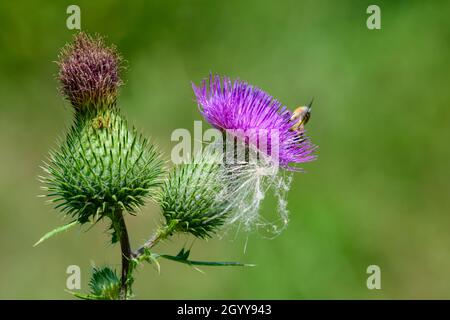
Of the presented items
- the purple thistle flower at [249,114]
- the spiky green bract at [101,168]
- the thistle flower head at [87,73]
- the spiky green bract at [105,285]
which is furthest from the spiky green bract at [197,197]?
the thistle flower head at [87,73]

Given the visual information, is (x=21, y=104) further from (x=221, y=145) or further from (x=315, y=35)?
(x=221, y=145)

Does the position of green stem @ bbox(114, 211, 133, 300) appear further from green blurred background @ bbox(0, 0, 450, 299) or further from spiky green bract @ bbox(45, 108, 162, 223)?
green blurred background @ bbox(0, 0, 450, 299)

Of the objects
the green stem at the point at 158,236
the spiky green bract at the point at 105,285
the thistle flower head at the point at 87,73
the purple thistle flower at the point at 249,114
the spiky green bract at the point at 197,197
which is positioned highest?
the thistle flower head at the point at 87,73

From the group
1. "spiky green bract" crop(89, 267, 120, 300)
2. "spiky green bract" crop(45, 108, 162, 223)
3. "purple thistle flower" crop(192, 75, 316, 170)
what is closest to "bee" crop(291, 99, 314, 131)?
"purple thistle flower" crop(192, 75, 316, 170)

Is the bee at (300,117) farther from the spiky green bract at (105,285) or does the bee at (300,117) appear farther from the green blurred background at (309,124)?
the green blurred background at (309,124)

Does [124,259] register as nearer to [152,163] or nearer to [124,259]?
[124,259]

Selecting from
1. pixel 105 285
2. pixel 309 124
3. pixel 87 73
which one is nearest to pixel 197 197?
pixel 105 285

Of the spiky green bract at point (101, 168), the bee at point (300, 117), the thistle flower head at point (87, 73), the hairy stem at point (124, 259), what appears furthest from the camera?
the bee at point (300, 117)
